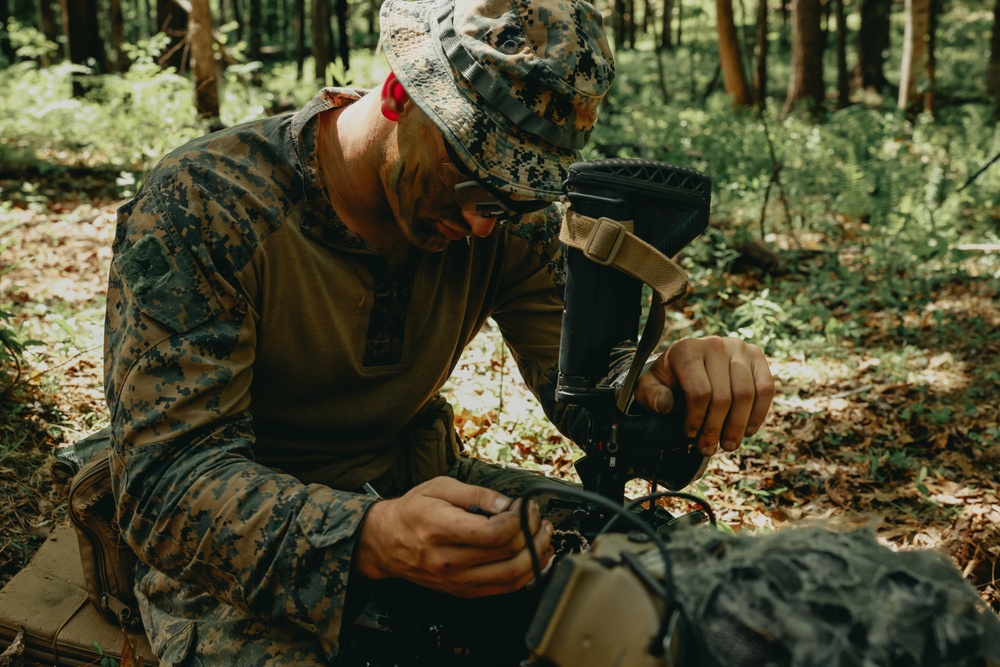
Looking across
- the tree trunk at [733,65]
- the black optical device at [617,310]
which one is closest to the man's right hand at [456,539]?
the black optical device at [617,310]

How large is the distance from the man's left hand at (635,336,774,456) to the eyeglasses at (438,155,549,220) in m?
0.53

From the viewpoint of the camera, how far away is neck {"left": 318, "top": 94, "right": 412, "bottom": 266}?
212cm

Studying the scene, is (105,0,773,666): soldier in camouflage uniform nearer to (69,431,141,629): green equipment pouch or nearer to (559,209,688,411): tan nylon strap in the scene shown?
(69,431,141,629): green equipment pouch

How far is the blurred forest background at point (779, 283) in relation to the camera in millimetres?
3602

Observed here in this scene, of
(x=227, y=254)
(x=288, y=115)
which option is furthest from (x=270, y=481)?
(x=288, y=115)

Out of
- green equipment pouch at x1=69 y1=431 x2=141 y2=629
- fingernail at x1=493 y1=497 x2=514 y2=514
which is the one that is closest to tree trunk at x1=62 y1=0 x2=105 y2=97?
green equipment pouch at x1=69 y1=431 x2=141 y2=629

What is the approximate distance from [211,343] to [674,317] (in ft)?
13.1

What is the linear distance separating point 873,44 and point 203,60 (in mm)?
16944

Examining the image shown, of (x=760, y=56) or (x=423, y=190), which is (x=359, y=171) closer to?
(x=423, y=190)

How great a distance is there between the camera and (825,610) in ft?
3.40

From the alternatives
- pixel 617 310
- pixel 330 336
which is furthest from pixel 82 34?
pixel 617 310

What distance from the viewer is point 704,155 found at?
929 centimetres

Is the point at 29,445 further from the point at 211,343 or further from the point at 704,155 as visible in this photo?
the point at 704,155

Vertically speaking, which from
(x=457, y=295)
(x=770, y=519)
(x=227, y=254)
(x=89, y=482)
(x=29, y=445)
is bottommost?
(x=770, y=519)
